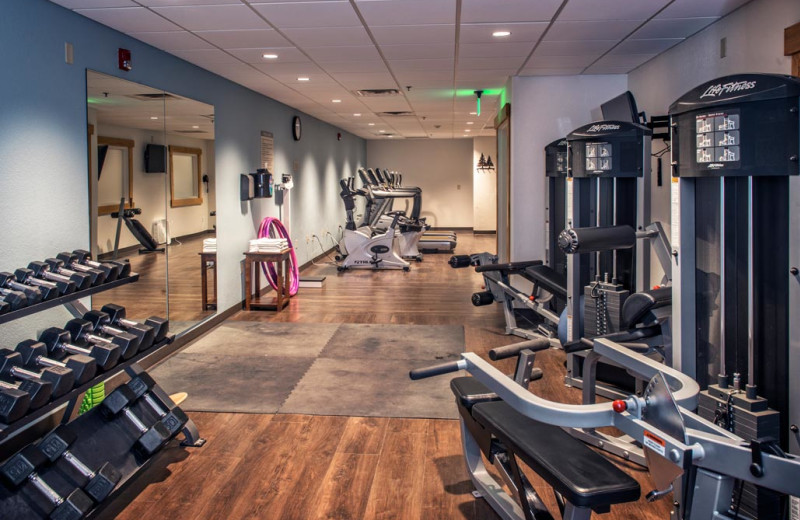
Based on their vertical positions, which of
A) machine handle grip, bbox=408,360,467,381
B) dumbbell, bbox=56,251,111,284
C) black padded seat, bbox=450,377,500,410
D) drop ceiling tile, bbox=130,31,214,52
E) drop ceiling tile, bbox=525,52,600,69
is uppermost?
drop ceiling tile, bbox=525,52,600,69

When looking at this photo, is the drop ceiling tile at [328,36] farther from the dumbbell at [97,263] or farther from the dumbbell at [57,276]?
the dumbbell at [57,276]

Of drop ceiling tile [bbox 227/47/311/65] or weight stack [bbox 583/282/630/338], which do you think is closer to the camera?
weight stack [bbox 583/282/630/338]

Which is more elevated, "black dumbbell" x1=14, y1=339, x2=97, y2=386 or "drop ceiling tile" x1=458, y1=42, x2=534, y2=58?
"drop ceiling tile" x1=458, y1=42, x2=534, y2=58

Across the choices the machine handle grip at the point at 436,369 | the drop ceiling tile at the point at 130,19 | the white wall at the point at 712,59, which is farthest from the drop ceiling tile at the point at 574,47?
the machine handle grip at the point at 436,369

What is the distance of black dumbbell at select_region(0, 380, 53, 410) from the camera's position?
2283 millimetres

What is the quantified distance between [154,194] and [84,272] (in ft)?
5.70

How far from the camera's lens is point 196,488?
9.29 feet

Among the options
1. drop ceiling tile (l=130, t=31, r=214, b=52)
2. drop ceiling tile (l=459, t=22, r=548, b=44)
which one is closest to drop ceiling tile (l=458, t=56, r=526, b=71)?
drop ceiling tile (l=459, t=22, r=548, b=44)

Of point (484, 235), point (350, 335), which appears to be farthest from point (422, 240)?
point (350, 335)

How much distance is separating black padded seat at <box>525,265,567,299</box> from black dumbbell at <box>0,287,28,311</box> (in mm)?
3326

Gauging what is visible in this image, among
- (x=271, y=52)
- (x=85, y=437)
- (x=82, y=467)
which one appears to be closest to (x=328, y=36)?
(x=271, y=52)

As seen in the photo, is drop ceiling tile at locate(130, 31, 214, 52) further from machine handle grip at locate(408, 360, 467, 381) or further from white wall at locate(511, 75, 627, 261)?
machine handle grip at locate(408, 360, 467, 381)

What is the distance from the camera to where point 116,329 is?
3066mm

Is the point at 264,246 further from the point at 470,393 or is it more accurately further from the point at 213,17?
the point at 470,393
